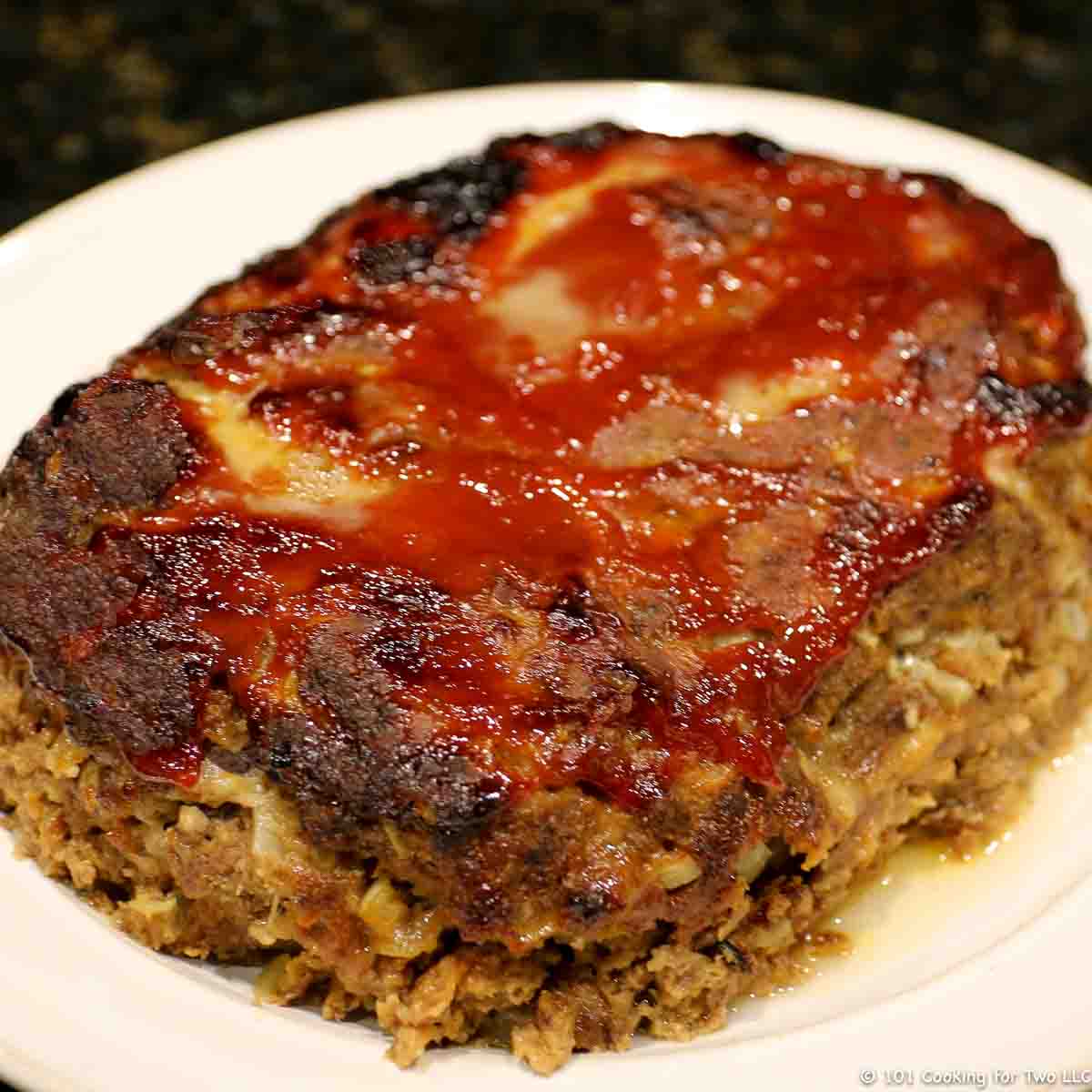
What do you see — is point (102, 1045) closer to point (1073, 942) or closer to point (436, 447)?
point (436, 447)

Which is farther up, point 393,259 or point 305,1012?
point 393,259

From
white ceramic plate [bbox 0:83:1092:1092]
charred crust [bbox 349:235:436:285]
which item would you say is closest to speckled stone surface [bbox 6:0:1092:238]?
white ceramic plate [bbox 0:83:1092:1092]

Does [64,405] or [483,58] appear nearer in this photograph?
[64,405]

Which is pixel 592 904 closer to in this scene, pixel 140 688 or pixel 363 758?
pixel 363 758

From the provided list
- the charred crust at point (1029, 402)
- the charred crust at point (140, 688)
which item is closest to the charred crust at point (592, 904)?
the charred crust at point (140, 688)

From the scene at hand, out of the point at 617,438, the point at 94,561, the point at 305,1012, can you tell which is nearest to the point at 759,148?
the point at 617,438

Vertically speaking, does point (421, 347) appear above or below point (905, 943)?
above

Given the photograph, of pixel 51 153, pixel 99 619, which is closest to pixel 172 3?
pixel 51 153

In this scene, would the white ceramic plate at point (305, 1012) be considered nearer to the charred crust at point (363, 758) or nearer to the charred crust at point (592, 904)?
the charred crust at point (592, 904)
